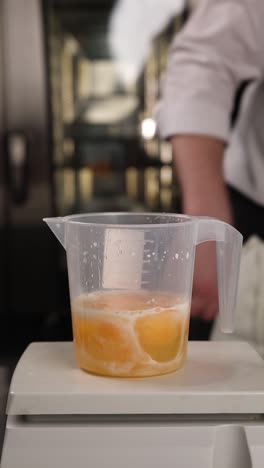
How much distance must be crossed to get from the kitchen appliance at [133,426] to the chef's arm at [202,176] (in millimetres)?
635

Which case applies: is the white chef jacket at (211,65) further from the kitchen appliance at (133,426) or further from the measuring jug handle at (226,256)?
the kitchen appliance at (133,426)

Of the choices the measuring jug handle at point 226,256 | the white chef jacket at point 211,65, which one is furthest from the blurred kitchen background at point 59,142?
the measuring jug handle at point 226,256

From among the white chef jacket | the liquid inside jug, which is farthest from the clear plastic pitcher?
the white chef jacket

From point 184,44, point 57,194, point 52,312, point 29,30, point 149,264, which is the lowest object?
point 52,312

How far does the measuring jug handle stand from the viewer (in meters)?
0.57

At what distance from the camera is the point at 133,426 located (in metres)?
0.50

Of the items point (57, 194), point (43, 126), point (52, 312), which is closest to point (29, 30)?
point (43, 126)

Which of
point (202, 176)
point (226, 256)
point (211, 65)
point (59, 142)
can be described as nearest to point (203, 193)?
point (202, 176)

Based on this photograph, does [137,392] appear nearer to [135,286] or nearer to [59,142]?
[135,286]

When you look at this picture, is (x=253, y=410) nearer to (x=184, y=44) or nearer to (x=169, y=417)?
(x=169, y=417)

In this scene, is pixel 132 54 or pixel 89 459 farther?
pixel 132 54

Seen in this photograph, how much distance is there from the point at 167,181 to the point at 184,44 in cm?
160

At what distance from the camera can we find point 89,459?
0.49 meters

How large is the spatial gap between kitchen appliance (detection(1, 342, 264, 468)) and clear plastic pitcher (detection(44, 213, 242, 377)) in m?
0.03
